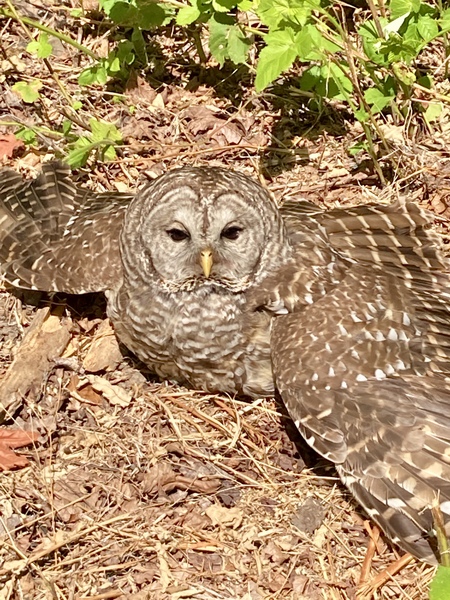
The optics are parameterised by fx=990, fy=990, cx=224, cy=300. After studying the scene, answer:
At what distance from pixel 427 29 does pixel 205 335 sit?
197cm

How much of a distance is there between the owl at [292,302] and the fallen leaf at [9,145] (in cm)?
69

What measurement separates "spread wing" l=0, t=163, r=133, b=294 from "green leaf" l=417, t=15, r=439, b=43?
1.73 m

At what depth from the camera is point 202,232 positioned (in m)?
4.31

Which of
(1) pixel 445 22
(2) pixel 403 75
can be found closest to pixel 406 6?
(1) pixel 445 22

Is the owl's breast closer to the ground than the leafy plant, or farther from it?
closer to the ground

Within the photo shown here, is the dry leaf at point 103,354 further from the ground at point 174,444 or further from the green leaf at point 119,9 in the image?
the green leaf at point 119,9

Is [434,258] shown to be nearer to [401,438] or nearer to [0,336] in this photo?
[401,438]

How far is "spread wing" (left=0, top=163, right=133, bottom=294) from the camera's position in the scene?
475cm

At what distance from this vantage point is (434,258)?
15.9ft

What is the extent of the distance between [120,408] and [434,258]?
170 cm

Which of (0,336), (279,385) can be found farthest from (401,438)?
(0,336)

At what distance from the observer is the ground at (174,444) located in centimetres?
407

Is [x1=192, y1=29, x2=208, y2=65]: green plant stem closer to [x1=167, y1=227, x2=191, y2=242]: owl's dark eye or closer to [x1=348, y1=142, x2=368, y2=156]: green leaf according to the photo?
[x1=348, y1=142, x2=368, y2=156]: green leaf

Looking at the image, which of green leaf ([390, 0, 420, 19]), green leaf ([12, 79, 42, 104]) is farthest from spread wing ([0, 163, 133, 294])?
green leaf ([390, 0, 420, 19])
